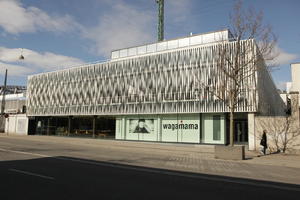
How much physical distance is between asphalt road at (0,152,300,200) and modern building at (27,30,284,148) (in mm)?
12554

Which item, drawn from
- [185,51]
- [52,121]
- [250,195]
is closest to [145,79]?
[185,51]

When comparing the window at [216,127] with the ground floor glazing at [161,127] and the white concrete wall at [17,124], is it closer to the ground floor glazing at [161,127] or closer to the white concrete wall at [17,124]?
the ground floor glazing at [161,127]

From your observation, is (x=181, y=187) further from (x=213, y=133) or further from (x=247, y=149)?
(x=213, y=133)

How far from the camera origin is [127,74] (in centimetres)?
3288

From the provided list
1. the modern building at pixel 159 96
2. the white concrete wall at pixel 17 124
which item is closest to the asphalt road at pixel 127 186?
the modern building at pixel 159 96

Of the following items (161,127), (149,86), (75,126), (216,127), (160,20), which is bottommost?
(75,126)

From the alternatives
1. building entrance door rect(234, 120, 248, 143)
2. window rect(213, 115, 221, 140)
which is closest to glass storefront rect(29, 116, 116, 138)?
window rect(213, 115, 221, 140)

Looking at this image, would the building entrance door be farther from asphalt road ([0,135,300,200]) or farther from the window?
asphalt road ([0,135,300,200])

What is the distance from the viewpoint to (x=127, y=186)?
7977mm

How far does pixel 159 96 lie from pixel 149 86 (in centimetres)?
186

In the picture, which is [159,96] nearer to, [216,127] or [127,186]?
[216,127]

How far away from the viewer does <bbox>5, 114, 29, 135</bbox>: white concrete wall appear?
1748 inches

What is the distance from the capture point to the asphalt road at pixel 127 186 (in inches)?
271

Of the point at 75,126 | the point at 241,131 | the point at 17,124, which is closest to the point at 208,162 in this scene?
the point at 241,131
